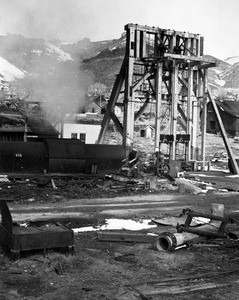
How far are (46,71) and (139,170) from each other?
17.6 meters

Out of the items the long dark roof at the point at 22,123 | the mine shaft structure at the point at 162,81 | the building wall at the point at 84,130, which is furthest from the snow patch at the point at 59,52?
the mine shaft structure at the point at 162,81

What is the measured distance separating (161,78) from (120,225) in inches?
577

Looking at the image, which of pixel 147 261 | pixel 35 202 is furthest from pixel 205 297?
pixel 35 202

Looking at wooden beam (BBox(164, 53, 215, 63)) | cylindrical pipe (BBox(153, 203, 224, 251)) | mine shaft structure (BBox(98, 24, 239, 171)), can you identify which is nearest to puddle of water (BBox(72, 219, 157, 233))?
cylindrical pipe (BBox(153, 203, 224, 251))

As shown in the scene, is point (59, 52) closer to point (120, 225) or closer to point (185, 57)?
point (185, 57)

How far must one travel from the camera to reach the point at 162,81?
25859 millimetres

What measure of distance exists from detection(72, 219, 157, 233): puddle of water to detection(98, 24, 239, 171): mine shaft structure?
11.6 metres

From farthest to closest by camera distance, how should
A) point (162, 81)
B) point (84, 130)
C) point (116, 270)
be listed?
point (84, 130), point (162, 81), point (116, 270)

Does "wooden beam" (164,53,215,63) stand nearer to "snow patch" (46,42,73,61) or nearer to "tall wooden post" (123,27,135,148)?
"tall wooden post" (123,27,135,148)

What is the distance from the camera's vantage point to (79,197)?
603 inches

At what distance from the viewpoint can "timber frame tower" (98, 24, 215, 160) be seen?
2402 centimetres

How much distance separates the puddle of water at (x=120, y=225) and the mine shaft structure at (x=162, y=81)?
1162 cm

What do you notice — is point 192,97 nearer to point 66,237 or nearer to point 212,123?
point 66,237

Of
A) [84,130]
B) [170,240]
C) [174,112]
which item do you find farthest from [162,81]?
[170,240]
